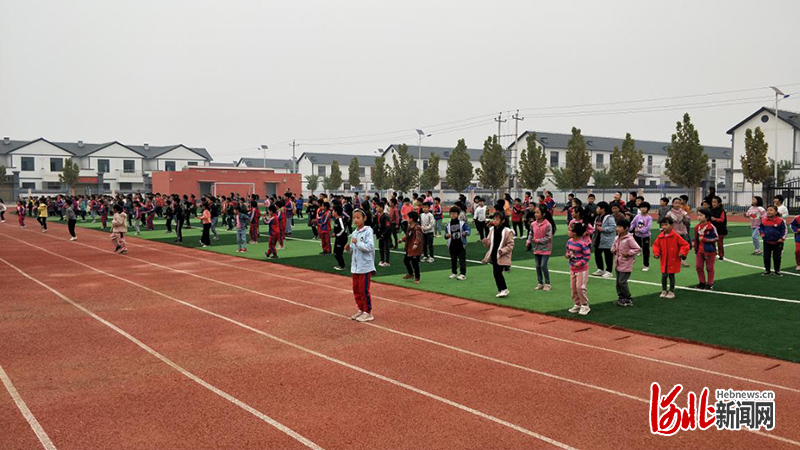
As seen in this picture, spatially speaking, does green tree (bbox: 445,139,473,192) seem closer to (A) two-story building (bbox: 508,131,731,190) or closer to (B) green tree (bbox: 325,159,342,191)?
(A) two-story building (bbox: 508,131,731,190)

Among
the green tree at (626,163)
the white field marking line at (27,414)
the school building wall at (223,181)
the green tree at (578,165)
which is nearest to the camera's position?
the white field marking line at (27,414)

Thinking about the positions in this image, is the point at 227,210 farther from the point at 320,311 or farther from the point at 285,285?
the point at 320,311

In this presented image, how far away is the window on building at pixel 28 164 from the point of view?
80188 millimetres

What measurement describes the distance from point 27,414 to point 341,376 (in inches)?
133

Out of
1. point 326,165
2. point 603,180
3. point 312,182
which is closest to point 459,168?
point 603,180

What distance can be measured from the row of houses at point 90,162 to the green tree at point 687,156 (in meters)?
63.7

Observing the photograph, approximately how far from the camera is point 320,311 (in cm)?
1119

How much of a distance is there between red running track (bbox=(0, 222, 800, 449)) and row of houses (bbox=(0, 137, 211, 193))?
78.2m

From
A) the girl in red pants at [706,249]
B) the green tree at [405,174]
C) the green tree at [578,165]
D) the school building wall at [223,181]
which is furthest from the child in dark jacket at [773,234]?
the school building wall at [223,181]

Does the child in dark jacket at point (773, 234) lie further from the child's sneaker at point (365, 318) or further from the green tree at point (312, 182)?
the green tree at point (312, 182)

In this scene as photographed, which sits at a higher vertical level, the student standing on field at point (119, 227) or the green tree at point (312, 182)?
the green tree at point (312, 182)

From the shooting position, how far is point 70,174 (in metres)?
76.0

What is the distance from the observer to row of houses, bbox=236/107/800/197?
5512 cm

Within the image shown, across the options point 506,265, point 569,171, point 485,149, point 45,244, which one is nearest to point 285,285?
point 506,265
